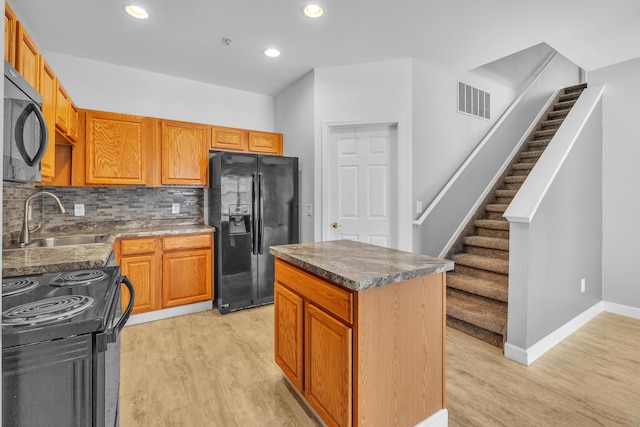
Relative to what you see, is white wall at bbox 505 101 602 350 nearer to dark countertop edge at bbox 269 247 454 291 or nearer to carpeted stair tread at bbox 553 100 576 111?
dark countertop edge at bbox 269 247 454 291

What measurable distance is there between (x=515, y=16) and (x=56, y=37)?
3.96 meters

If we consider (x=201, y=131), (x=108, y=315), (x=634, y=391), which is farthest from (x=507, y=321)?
(x=201, y=131)

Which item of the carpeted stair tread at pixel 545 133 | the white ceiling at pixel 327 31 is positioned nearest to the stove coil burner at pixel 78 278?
the white ceiling at pixel 327 31

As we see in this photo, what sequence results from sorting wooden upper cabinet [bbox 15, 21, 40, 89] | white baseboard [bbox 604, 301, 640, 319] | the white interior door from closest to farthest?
1. wooden upper cabinet [bbox 15, 21, 40, 89]
2. white baseboard [bbox 604, 301, 640, 319]
3. the white interior door

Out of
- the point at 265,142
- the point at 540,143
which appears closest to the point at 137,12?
the point at 265,142

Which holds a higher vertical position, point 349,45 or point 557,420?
Result: point 349,45

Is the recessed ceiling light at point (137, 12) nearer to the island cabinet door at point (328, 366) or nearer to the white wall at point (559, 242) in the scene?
the island cabinet door at point (328, 366)

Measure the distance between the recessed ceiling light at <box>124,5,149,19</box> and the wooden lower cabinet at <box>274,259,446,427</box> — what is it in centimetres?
235

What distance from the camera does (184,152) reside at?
11.4 ft

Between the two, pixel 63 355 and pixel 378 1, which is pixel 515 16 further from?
pixel 63 355

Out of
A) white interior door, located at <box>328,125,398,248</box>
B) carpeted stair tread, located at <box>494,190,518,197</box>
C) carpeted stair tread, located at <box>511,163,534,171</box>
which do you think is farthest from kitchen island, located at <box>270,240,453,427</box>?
carpeted stair tread, located at <box>511,163,534,171</box>

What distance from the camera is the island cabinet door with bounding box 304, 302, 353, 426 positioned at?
4.65ft

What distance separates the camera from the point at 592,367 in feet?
7.36

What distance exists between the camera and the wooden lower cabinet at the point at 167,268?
3051mm
